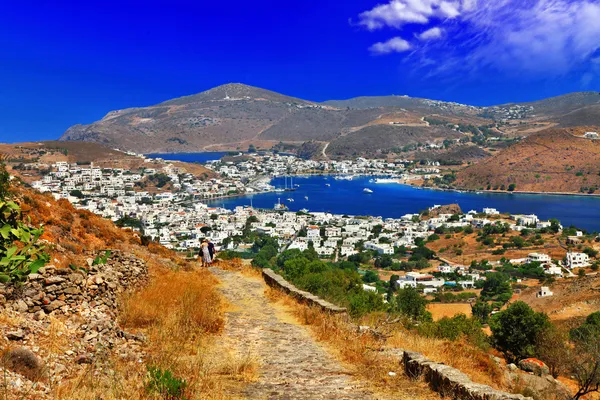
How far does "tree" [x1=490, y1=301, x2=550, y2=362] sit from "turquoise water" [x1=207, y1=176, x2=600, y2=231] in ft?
162

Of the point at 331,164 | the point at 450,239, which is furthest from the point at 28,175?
the point at 331,164

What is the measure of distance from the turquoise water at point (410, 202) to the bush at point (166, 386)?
63.9 meters

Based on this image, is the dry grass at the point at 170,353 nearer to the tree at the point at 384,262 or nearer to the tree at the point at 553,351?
the tree at the point at 553,351

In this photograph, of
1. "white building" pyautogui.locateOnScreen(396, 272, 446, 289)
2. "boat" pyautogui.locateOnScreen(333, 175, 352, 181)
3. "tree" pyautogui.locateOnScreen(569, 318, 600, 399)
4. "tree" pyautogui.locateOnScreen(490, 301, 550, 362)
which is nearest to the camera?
"tree" pyautogui.locateOnScreen(569, 318, 600, 399)

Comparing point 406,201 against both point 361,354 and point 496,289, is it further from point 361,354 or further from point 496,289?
point 361,354

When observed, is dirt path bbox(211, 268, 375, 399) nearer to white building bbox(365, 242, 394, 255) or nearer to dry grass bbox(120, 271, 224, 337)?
dry grass bbox(120, 271, 224, 337)

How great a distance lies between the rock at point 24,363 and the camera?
296cm

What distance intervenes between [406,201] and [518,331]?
2884 inches

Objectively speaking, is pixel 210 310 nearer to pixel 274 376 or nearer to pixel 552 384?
pixel 274 376

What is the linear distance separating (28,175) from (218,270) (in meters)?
68.9

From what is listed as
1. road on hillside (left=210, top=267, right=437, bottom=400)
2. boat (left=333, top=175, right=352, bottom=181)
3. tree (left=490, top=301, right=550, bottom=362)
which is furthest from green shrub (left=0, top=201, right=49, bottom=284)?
boat (left=333, top=175, right=352, bottom=181)

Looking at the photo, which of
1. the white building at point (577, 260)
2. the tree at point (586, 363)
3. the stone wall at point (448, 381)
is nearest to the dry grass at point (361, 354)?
the stone wall at point (448, 381)

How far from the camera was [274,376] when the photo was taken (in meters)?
4.10

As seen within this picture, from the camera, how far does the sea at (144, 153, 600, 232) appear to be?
70312 millimetres
